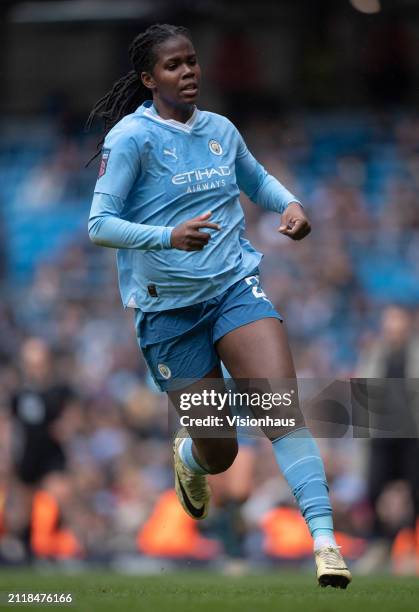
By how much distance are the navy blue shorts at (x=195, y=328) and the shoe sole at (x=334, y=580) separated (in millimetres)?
1132

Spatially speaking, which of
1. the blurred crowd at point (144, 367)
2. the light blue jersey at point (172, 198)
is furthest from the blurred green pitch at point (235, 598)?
the blurred crowd at point (144, 367)

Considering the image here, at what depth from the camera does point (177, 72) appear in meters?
6.20

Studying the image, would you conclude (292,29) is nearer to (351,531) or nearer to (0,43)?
(0,43)

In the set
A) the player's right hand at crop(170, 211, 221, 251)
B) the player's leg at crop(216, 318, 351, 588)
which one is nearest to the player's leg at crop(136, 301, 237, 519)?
the player's leg at crop(216, 318, 351, 588)

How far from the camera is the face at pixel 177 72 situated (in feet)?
20.3

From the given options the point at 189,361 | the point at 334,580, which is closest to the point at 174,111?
the point at 189,361

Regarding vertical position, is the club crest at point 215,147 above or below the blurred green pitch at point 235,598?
above

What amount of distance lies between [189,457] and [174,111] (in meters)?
1.80

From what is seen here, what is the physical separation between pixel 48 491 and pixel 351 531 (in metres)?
2.83

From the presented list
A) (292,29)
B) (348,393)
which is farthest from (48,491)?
(292,29)

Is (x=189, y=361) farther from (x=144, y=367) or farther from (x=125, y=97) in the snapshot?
(x=144, y=367)

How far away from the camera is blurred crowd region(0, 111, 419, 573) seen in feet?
38.7

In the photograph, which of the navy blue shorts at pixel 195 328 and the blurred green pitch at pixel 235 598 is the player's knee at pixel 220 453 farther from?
the blurred green pitch at pixel 235 598

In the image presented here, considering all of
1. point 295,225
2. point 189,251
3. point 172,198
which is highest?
point 172,198
